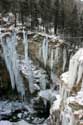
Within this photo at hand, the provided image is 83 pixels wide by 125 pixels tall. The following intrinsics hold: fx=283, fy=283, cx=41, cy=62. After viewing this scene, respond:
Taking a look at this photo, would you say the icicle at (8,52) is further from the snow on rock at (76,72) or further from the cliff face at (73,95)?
the snow on rock at (76,72)

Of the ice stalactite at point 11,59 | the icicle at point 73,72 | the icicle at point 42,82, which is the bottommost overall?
the icicle at point 42,82

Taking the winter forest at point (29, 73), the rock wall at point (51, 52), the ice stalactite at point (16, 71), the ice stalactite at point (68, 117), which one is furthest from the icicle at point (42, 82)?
the ice stalactite at point (68, 117)

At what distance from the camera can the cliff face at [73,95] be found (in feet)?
42.0

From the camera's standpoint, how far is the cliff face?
12795 mm

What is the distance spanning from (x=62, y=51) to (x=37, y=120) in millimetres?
7429

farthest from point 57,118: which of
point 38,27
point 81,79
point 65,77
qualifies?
point 38,27

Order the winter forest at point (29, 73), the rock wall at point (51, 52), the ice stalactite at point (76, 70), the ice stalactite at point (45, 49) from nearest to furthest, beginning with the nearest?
the ice stalactite at point (76, 70) → the winter forest at point (29, 73) → the rock wall at point (51, 52) → the ice stalactite at point (45, 49)

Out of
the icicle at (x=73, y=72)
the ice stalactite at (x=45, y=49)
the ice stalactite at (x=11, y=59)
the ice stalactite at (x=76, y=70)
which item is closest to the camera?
the ice stalactite at (x=76, y=70)

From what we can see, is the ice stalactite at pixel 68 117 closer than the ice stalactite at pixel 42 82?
Yes

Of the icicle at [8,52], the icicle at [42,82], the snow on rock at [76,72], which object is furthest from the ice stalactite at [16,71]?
the snow on rock at [76,72]

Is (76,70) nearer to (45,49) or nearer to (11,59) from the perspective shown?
(11,59)

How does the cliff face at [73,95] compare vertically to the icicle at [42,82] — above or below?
above

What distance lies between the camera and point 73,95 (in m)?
14.5

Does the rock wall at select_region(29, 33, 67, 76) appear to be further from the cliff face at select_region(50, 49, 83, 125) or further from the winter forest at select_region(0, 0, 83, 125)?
the cliff face at select_region(50, 49, 83, 125)
